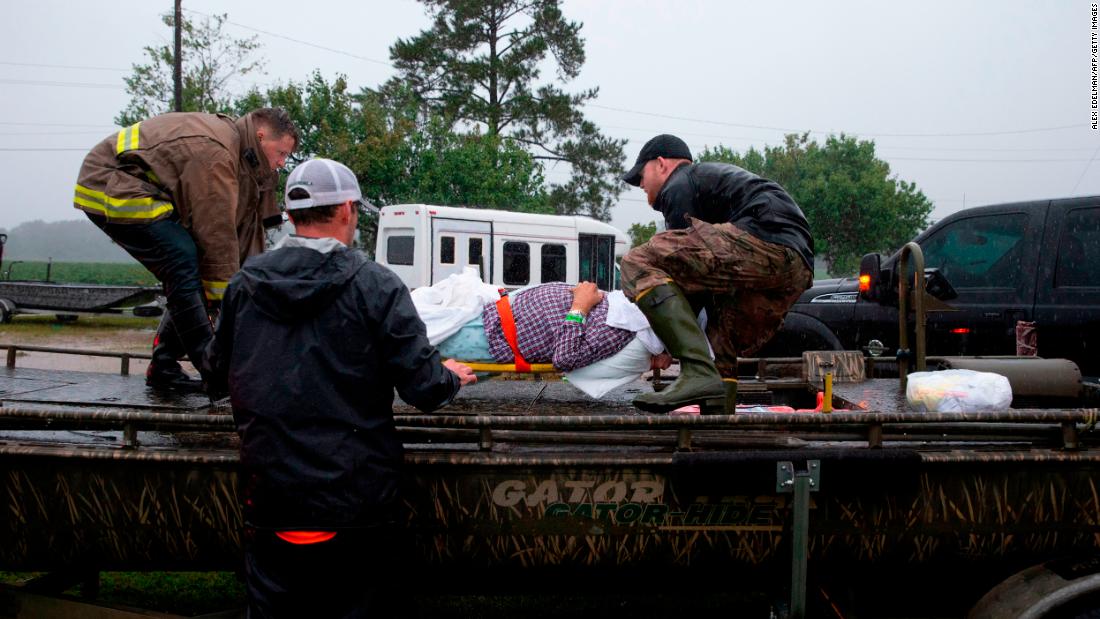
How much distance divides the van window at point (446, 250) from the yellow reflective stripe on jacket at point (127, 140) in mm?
13572

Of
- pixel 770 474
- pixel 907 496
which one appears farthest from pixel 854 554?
pixel 770 474

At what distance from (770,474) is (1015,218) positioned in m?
4.92

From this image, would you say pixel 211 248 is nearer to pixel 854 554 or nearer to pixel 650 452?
pixel 650 452

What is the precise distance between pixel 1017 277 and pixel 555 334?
14.1 ft

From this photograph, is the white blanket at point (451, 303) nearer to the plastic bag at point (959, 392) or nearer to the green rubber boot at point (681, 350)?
the green rubber boot at point (681, 350)

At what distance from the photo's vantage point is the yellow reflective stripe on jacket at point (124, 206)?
372 cm

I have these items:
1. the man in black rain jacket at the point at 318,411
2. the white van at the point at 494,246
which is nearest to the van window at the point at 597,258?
the white van at the point at 494,246

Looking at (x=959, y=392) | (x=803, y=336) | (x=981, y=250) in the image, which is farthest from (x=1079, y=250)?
(x=959, y=392)

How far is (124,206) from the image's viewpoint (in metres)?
3.72

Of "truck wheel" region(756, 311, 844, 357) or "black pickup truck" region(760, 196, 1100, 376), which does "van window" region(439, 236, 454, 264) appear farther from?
"black pickup truck" region(760, 196, 1100, 376)

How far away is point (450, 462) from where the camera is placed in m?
2.70

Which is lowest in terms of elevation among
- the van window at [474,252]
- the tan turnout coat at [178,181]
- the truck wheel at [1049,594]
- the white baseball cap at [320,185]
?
the truck wheel at [1049,594]

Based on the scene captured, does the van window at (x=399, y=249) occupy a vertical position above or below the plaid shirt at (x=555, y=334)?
above

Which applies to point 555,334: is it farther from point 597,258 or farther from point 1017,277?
point 597,258
